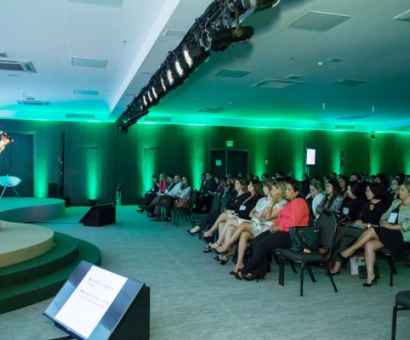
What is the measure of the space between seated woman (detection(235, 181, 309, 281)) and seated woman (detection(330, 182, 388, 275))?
0.67m

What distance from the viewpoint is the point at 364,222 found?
5.85 m

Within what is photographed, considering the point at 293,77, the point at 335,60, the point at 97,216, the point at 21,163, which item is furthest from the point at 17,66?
the point at 21,163

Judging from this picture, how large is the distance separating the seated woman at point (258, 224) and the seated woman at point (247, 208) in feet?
0.37

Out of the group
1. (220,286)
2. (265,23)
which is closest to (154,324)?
(220,286)

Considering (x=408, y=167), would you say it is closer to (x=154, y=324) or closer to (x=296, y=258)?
(x=296, y=258)

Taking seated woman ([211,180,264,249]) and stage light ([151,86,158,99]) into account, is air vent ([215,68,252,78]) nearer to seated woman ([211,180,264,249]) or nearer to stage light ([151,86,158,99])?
stage light ([151,86,158,99])

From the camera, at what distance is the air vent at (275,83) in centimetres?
849

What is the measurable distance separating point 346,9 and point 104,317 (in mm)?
4296

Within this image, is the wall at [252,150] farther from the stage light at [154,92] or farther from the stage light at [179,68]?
the stage light at [179,68]

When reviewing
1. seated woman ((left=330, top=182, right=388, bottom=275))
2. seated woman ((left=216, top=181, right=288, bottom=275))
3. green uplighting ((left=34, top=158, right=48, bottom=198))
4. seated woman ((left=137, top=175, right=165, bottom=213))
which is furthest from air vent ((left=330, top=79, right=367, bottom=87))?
green uplighting ((left=34, top=158, right=48, bottom=198))

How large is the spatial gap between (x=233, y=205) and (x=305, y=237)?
250cm

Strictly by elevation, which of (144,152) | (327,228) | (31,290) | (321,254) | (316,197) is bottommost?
(31,290)

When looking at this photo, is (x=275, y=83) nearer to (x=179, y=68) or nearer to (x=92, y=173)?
(x=179, y=68)

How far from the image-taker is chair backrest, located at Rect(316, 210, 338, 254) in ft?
15.4
